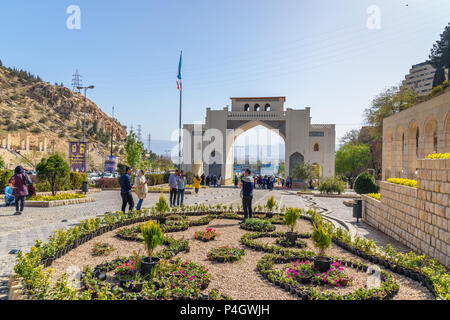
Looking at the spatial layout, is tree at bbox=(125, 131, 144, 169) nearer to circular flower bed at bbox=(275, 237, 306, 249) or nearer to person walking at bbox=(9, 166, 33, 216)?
person walking at bbox=(9, 166, 33, 216)

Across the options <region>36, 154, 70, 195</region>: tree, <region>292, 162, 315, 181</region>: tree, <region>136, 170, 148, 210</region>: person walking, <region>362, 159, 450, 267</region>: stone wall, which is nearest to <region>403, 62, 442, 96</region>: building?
<region>292, 162, 315, 181</region>: tree

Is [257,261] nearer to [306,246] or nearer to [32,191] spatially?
[306,246]

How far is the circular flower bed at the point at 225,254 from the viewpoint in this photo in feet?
18.7

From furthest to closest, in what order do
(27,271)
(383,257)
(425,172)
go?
1. (425,172)
2. (383,257)
3. (27,271)

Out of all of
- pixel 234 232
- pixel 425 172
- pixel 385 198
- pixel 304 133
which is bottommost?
pixel 234 232

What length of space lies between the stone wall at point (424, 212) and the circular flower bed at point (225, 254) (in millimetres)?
3604

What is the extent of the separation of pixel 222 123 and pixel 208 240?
93.2ft

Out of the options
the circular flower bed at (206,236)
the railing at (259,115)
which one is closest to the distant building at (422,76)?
the railing at (259,115)

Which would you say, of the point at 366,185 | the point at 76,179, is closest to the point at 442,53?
the point at 366,185

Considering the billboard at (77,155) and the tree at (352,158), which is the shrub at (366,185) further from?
the tree at (352,158)

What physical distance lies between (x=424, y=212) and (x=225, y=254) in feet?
13.8

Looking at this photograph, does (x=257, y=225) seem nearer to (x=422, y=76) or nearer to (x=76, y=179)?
(x=76, y=179)

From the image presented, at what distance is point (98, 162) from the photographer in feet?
230

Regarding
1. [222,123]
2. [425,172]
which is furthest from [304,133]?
[425,172]
